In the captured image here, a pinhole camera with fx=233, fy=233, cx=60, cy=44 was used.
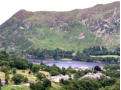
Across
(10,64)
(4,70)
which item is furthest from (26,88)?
(10,64)

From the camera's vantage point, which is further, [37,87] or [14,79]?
[14,79]

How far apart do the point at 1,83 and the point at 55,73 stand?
33599 millimetres

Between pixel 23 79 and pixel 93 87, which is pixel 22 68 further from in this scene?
pixel 93 87

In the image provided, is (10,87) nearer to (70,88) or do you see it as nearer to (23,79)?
(23,79)

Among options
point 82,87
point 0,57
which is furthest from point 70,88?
point 0,57

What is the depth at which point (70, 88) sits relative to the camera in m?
68.4

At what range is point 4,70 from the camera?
299 ft

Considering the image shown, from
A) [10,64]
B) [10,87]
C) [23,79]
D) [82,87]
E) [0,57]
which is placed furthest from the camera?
[0,57]

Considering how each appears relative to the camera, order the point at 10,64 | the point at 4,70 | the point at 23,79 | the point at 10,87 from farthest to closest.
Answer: the point at 10,64
the point at 4,70
the point at 23,79
the point at 10,87

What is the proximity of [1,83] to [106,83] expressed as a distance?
36150mm

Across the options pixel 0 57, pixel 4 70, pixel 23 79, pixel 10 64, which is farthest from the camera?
pixel 0 57

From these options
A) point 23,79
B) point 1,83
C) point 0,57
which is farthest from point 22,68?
point 1,83

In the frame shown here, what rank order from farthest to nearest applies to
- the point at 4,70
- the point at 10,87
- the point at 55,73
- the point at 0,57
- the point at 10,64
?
the point at 0,57 < the point at 10,64 < the point at 55,73 < the point at 4,70 < the point at 10,87

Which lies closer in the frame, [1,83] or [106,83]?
[1,83]
